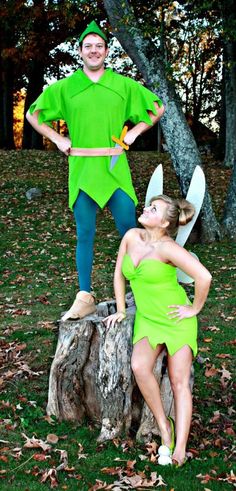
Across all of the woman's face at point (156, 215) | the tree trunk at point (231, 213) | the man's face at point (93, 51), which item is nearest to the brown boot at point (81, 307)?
the woman's face at point (156, 215)

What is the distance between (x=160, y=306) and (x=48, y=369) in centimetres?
205

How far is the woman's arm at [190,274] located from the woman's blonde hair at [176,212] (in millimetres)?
161

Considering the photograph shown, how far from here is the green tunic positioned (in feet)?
15.1

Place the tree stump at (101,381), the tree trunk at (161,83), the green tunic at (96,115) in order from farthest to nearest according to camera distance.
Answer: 1. the tree trunk at (161,83)
2. the green tunic at (96,115)
3. the tree stump at (101,381)

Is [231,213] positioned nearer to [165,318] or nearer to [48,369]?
[48,369]

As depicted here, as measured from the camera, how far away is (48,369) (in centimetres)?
595

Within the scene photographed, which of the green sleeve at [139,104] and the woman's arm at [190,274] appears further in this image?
the green sleeve at [139,104]

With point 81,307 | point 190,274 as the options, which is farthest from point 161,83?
point 190,274

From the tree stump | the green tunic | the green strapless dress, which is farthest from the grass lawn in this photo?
the green tunic

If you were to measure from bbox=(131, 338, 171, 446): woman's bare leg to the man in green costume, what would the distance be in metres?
0.73

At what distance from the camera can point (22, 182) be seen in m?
15.4

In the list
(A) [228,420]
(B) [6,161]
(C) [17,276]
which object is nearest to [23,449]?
(A) [228,420]

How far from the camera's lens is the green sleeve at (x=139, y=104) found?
470cm

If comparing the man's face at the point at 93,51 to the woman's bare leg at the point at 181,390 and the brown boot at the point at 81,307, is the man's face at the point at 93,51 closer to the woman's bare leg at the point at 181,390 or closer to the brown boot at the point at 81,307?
the brown boot at the point at 81,307
